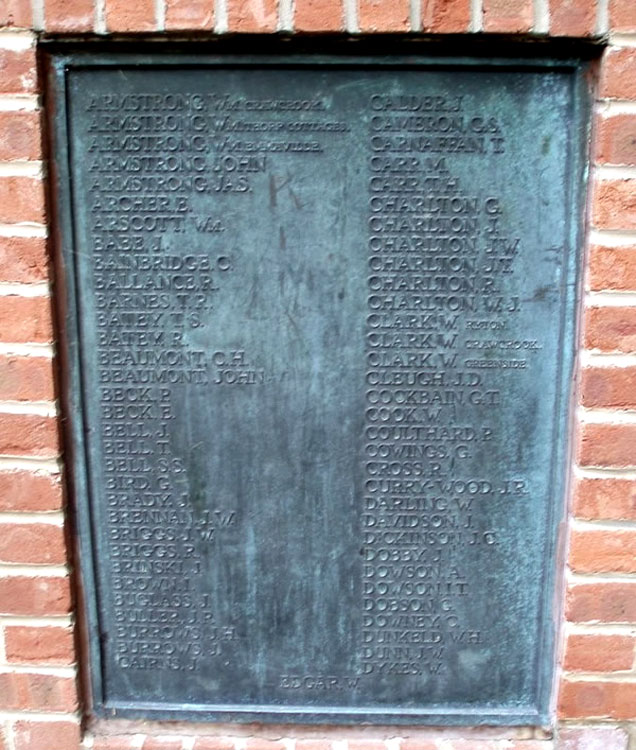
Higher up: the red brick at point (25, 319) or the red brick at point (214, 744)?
the red brick at point (25, 319)

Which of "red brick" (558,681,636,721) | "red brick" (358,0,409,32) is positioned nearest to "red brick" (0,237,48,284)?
"red brick" (358,0,409,32)

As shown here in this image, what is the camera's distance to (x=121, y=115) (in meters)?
1.68

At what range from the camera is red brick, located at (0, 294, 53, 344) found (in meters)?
1.70

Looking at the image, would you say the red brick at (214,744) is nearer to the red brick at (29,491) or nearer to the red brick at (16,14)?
the red brick at (29,491)

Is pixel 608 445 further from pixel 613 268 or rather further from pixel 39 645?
pixel 39 645

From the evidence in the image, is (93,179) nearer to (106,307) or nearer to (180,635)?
(106,307)

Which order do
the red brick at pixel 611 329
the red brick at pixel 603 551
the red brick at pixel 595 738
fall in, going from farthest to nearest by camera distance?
the red brick at pixel 595 738
the red brick at pixel 603 551
the red brick at pixel 611 329

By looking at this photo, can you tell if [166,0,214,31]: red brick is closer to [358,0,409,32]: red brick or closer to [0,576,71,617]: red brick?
[358,0,409,32]: red brick

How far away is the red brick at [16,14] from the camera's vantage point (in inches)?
62.4

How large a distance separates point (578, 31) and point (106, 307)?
120cm

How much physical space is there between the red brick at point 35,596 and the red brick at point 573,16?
5.57 feet

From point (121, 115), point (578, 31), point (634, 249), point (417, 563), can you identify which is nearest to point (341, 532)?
point (417, 563)

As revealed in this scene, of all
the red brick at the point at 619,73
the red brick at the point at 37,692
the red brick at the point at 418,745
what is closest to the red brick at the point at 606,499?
the red brick at the point at 418,745

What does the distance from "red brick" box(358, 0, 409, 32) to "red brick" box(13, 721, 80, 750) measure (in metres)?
1.83
